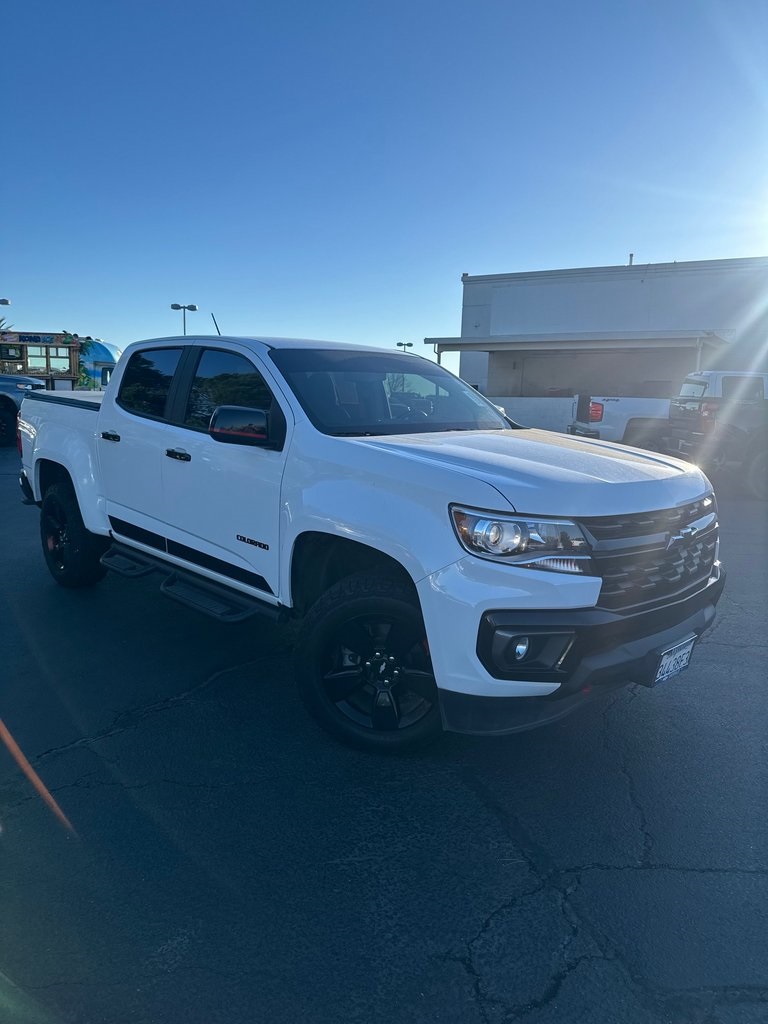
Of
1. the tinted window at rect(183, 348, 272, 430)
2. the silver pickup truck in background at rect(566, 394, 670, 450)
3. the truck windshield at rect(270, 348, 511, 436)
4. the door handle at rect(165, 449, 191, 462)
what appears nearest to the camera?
the truck windshield at rect(270, 348, 511, 436)

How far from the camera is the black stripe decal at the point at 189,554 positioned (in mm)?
3758

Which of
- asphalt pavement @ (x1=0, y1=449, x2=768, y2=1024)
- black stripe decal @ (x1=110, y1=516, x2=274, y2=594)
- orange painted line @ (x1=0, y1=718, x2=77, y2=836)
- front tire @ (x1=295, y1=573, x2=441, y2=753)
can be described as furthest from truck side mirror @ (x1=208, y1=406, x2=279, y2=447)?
orange painted line @ (x1=0, y1=718, x2=77, y2=836)

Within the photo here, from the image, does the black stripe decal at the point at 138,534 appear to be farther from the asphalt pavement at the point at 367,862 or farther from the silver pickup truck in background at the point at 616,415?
the silver pickup truck in background at the point at 616,415

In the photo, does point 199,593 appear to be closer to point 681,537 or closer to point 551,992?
point 681,537

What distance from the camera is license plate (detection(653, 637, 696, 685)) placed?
2895mm

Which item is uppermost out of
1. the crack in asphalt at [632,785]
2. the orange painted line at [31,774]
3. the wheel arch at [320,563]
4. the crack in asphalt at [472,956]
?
the wheel arch at [320,563]

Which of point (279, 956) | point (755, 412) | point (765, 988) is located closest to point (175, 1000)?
point (279, 956)

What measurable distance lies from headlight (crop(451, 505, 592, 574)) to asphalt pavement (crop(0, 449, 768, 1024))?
108cm

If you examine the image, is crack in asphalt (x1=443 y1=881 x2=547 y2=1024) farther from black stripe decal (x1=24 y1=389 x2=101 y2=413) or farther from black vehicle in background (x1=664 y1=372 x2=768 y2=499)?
black vehicle in background (x1=664 y1=372 x2=768 y2=499)

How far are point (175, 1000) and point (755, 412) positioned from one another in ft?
38.1

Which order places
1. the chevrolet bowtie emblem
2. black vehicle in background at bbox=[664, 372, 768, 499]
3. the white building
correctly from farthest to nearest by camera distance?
the white building → black vehicle in background at bbox=[664, 372, 768, 499] → the chevrolet bowtie emblem

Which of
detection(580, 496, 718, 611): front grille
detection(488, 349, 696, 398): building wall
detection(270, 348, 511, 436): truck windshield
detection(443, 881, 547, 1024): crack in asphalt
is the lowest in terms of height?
detection(443, 881, 547, 1024): crack in asphalt

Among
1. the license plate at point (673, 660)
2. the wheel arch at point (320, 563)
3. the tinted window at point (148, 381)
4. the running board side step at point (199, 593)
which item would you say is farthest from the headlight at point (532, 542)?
the tinted window at point (148, 381)

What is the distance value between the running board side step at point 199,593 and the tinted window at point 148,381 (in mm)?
971
